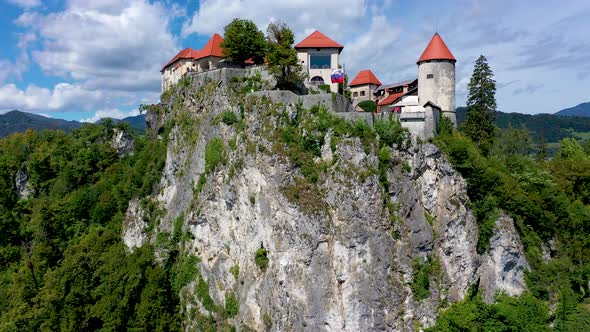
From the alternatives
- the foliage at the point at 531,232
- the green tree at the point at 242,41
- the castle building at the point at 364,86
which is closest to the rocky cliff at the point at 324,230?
the foliage at the point at 531,232

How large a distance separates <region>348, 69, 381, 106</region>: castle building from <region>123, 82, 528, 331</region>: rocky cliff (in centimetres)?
1635

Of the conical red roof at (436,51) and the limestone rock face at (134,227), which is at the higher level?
the conical red roof at (436,51)

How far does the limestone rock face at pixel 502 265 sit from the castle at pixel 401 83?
34.4 feet

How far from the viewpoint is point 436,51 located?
38844 millimetres

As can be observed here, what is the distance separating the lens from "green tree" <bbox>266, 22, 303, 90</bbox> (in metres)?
36.6

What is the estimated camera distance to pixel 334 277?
31688 millimetres

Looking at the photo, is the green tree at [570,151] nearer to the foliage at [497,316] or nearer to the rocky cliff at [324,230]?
the rocky cliff at [324,230]

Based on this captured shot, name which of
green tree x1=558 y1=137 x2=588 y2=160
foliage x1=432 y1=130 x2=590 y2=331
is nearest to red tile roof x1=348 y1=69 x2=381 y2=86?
foliage x1=432 y1=130 x2=590 y2=331

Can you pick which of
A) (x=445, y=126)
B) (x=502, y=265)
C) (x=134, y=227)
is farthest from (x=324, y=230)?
(x=134, y=227)

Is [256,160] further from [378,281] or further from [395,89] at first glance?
[395,89]

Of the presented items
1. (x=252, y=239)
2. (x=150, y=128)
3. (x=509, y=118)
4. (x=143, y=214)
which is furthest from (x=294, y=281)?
(x=509, y=118)

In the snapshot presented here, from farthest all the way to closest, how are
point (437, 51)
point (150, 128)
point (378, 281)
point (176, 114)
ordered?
point (150, 128), point (176, 114), point (437, 51), point (378, 281)

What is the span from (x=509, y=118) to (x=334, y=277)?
19575cm

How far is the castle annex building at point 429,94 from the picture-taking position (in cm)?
3453
